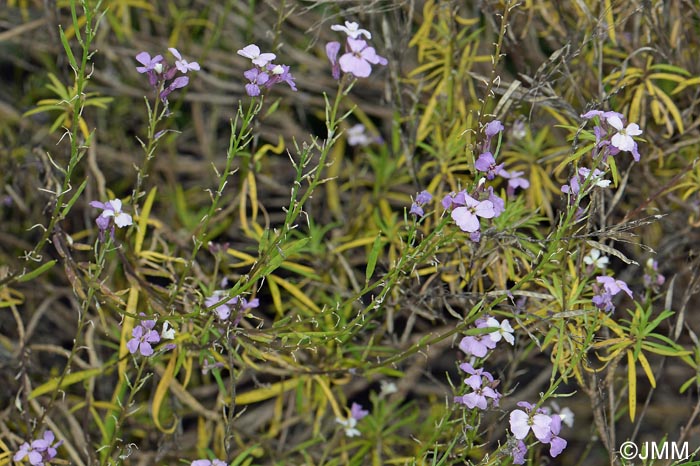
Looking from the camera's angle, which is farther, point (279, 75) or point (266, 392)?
point (266, 392)

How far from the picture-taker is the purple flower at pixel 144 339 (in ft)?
3.97

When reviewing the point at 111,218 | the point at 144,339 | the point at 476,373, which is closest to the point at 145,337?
the point at 144,339

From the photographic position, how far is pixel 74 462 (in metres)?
1.50

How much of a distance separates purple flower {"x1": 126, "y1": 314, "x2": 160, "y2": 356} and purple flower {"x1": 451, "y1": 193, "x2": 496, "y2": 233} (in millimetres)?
507

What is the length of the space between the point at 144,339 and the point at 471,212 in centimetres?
55

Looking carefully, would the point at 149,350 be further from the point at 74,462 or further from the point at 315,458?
the point at 315,458

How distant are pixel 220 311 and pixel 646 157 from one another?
907 mm

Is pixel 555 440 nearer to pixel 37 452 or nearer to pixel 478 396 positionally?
pixel 478 396

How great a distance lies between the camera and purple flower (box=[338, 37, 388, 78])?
1032 mm

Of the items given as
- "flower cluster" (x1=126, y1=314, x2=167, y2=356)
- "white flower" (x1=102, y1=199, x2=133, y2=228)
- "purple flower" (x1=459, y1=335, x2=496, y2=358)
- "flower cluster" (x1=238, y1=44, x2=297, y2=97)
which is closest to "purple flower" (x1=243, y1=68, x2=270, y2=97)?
"flower cluster" (x1=238, y1=44, x2=297, y2=97)

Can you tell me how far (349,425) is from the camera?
4.98ft

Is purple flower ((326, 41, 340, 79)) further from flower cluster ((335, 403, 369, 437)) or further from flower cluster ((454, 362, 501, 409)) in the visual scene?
flower cluster ((335, 403, 369, 437))

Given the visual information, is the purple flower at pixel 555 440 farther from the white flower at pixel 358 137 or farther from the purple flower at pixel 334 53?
the white flower at pixel 358 137

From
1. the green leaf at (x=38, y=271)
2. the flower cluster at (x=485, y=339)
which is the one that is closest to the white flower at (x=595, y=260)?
the flower cluster at (x=485, y=339)
